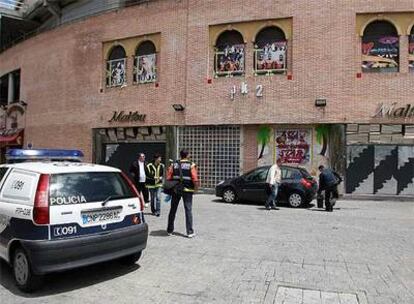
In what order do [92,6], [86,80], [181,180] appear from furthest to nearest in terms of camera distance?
1. [92,6]
2. [86,80]
3. [181,180]

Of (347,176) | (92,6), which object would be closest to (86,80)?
(92,6)

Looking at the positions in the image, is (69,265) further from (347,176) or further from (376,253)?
(347,176)

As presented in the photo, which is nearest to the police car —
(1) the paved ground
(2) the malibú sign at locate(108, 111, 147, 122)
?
(1) the paved ground

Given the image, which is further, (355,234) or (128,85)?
(128,85)

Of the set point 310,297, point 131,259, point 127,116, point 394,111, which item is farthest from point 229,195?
point 310,297

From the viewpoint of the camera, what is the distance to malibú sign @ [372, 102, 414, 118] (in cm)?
1800

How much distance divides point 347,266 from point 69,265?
3.93 metres

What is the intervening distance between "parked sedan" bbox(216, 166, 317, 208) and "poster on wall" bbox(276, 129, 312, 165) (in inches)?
122

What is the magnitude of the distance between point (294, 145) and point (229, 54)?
191 inches

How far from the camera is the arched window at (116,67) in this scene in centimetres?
2347

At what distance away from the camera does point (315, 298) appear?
550cm

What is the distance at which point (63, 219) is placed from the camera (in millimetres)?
5816

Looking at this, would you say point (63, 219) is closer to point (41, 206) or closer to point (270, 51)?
point (41, 206)

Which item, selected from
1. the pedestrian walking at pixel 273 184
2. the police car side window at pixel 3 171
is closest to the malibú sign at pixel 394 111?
the pedestrian walking at pixel 273 184
